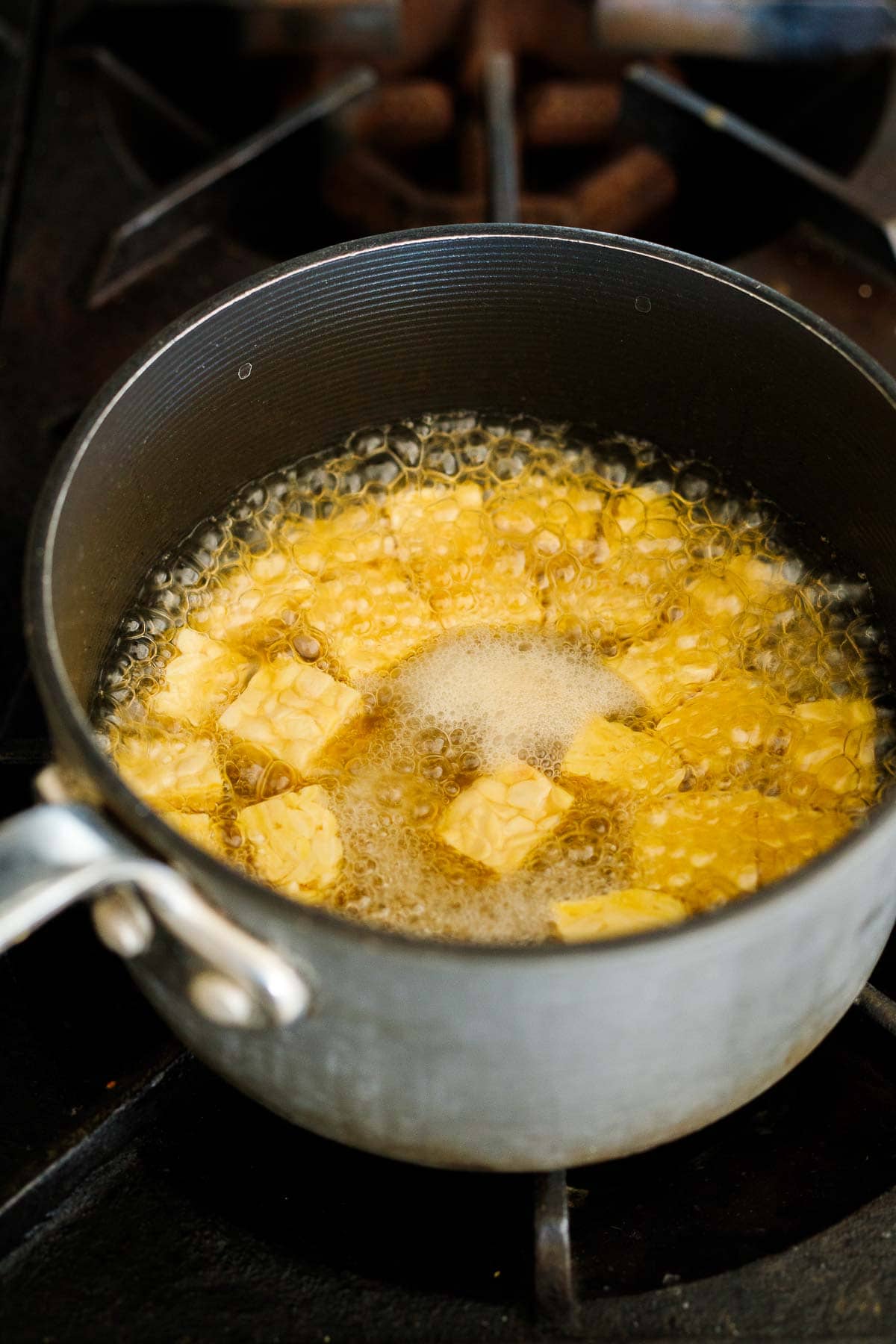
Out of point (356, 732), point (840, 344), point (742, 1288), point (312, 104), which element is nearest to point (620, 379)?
point (840, 344)

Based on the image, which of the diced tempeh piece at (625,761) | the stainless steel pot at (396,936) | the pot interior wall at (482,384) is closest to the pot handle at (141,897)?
the stainless steel pot at (396,936)

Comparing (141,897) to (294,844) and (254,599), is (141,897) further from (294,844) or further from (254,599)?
(254,599)

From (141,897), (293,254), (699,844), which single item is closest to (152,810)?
(141,897)

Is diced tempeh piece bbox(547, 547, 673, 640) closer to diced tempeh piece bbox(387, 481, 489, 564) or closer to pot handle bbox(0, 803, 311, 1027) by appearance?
diced tempeh piece bbox(387, 481, 489, 564)

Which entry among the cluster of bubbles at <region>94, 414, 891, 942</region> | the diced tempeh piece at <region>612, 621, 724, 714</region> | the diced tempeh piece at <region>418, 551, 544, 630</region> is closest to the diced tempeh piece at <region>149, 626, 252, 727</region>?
the cluster of bubbles at <region>94, 414, 891, 942</region>

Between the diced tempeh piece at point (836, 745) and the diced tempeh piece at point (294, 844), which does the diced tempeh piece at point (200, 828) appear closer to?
the diced tempeh piece at point (294, 844)
